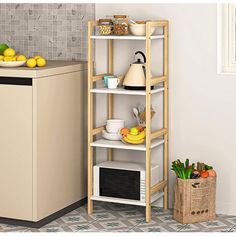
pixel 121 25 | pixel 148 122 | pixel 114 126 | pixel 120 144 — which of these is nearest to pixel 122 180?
pixel 120 144

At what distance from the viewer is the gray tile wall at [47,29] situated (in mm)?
4852

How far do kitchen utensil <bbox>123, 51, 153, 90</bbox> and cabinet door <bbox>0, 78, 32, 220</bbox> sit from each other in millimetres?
697

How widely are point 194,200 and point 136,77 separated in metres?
0.90

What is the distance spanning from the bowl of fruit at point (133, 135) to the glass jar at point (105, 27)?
2.20 feet

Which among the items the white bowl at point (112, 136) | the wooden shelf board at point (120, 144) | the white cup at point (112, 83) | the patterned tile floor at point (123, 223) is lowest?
the patterned tile floor at point (123, 223)

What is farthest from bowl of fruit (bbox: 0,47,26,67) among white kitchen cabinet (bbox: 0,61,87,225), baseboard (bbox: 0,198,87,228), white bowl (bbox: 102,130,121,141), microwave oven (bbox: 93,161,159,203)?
baseboard (bbox: 0,198,87,228)

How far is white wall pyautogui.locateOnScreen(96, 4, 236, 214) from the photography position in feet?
14.8

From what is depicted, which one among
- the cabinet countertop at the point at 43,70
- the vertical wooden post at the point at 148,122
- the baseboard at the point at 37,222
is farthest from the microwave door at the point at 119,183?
the cabinet countertop at the point at 43,70

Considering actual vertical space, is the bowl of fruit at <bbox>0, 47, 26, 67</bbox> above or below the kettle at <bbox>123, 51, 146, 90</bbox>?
above

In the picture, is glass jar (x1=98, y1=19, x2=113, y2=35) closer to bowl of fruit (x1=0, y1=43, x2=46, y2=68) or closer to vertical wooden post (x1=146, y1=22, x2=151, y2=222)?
vertical wooden post (x1=146, y1=22, x2=151, y2=222)

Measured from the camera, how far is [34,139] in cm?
419

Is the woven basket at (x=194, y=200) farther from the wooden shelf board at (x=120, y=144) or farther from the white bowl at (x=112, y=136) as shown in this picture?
the white bowl at (x=112, y=136)

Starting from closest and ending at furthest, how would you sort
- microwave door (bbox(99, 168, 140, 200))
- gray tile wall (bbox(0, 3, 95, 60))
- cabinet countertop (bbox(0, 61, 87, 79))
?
1. cabinet countertop (bbox(0, 61, 87, 79))
2. microwave door (bbox(99, 168, 140, 200))
3. gray tile wall (bbox(0, 3, 95, 60))

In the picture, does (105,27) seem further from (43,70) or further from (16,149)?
(16,149)
